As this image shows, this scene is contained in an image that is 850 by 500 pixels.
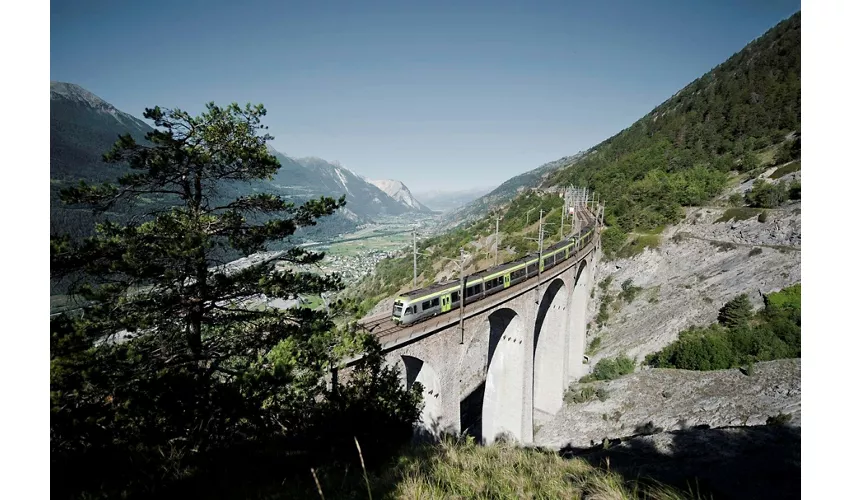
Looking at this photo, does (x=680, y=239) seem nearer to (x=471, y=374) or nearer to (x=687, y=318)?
(x=687, y=318)

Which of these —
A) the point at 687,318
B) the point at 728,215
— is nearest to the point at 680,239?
the point at 728,215

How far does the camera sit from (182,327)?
26.5ft

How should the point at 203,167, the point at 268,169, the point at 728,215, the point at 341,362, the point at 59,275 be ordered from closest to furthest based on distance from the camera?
the point at 59,275
the point at 203,167
the point at 268,169
the point at 341,362
the point at 728,215

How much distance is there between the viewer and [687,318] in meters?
30.4

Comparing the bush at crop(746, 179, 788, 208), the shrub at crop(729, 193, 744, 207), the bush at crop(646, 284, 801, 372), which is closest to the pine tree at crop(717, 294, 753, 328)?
the bush at crop(646, 284, 801, 372)

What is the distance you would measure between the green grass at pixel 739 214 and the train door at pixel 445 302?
1439 inches

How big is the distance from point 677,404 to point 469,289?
1710 cm

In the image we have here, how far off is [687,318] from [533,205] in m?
49.9

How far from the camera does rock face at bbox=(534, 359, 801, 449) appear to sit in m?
18.5

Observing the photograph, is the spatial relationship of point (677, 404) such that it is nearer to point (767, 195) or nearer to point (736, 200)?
point (767, 195)

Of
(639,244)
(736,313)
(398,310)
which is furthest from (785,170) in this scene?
(398,310)

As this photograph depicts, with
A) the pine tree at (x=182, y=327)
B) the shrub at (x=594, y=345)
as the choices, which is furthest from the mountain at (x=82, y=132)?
the shrub at (x=594, y=345)

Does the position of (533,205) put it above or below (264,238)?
above

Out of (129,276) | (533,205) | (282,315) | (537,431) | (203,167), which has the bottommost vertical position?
(537,431)
